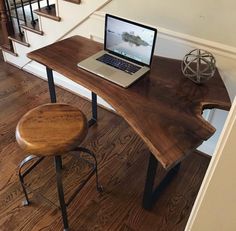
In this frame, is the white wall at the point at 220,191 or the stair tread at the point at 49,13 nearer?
the white wall at the point at 220,191

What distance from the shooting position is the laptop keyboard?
5.01 feet

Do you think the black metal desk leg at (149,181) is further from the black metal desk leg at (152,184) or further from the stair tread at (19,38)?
the stair tread at (19,38)

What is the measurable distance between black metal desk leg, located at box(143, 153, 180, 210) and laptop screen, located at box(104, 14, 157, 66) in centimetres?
58

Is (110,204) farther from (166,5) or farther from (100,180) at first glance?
(166,5)

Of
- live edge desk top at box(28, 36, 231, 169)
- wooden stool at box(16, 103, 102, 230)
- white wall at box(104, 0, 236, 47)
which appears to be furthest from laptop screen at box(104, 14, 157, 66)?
wooden stool at box(16, 103, 102, 230)

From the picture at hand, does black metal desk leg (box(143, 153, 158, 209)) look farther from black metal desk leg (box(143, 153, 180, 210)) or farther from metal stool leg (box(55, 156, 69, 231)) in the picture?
metal stool leg (box(55, 156, 69, 231))

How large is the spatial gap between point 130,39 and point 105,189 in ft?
3.16

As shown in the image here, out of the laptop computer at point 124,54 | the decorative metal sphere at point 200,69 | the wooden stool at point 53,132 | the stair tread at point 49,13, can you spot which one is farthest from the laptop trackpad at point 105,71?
the stair tread at point 49,13

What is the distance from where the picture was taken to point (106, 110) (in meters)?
2.40

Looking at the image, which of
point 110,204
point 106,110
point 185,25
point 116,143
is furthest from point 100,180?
point 185,25

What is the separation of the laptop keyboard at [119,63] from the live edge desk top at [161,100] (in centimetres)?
9

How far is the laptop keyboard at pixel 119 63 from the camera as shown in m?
1.53

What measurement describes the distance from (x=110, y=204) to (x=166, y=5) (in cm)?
129

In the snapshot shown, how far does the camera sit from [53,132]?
1307 mm
